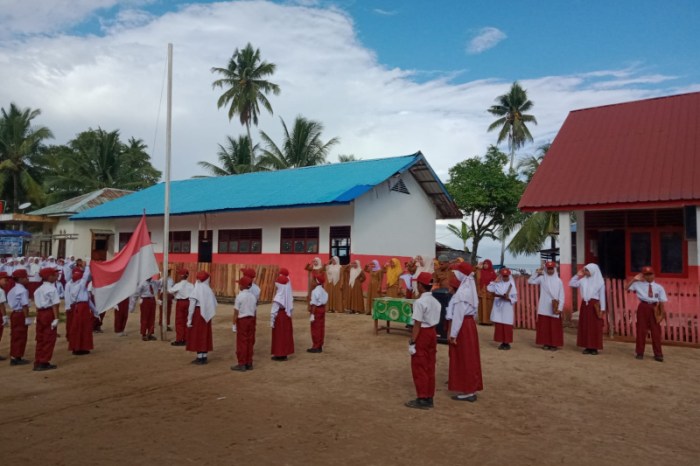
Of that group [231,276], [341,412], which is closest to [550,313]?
[341,412]

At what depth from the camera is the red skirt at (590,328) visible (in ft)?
33.1

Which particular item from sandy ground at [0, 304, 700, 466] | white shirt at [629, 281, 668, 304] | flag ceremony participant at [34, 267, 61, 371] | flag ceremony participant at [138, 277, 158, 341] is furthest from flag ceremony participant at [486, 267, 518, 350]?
flag ceremony participant at [34, 267, 61, 371]

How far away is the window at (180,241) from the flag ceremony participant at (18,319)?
14.4 m

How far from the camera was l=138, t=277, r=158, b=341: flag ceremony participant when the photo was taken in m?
11.3

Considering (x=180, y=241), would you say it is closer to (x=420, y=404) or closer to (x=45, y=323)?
(x=45, y=323)

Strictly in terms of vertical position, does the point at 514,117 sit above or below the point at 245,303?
above

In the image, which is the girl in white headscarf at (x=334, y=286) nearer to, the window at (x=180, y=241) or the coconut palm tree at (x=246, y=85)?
the window at (x=180, y=241)

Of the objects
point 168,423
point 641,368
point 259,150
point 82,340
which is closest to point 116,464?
point 168,423

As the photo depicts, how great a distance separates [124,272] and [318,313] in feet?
13.1

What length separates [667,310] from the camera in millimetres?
11055

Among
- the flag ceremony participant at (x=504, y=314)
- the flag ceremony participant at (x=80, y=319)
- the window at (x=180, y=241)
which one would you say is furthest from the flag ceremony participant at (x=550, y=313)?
the window at (x=180, y=241)

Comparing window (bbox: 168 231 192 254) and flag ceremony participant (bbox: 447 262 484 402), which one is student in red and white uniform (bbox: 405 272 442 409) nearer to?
flag ceremony participant (bbox: 447 262 484 402)

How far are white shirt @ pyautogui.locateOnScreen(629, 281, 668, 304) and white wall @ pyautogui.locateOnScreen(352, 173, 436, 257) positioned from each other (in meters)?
10.1

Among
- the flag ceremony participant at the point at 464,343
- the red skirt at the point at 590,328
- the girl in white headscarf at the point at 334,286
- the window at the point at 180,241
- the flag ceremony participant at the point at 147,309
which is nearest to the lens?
the flag ceremony participant at the point at 464,343
